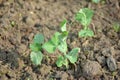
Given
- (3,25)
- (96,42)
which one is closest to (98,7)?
(96,42)

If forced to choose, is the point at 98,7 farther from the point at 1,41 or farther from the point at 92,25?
the point at 1,41

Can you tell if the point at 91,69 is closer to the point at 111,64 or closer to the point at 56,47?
the point at 111,64

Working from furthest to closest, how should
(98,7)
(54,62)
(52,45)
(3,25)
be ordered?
(98,7) < (3,25) < (54,62) < (52,45)

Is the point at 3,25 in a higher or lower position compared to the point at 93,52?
higher

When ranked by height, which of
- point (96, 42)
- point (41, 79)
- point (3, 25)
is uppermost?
point (3, 25)

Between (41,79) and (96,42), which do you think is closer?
(41,79)

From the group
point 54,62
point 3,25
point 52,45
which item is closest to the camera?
point 52,45

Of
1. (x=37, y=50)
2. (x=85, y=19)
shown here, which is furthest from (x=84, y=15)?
(x=37, y=50)

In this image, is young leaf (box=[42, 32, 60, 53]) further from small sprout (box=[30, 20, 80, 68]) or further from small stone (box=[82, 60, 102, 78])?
small stone (box=[82, 60, 102, 78])
